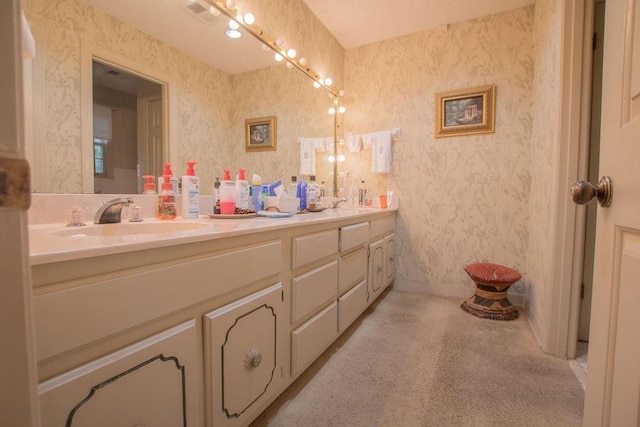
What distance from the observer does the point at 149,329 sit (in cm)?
63

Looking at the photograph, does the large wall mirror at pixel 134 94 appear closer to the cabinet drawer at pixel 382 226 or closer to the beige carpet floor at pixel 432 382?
the cabinet drawer at pixel 382 226

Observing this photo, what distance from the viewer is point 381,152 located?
8.33ft

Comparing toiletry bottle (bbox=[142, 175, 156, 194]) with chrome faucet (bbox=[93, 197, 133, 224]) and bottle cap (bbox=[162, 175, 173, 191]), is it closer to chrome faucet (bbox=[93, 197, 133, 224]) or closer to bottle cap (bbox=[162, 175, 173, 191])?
bottle cap (bbox=[162, 175, 173, 191])

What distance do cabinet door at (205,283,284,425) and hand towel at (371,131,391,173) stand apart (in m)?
1.76

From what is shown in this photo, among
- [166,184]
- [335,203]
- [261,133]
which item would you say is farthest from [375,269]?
[166,184]

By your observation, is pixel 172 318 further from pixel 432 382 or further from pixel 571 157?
pixel 571 157

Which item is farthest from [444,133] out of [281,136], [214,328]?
[214,328]

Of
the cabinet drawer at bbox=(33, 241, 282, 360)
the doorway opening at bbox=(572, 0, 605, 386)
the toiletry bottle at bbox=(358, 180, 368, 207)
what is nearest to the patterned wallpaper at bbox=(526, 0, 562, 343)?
the doorway opening at bbox=(572, 0, 605, 386)

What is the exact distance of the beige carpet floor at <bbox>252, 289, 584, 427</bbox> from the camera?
1093 millimetres

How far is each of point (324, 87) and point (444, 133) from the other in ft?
3.44

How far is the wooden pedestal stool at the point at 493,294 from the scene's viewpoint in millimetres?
1993

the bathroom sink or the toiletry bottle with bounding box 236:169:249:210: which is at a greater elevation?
the toiletry bottle with bounding box 236:169:249:210

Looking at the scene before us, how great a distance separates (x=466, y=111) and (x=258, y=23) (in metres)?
1.66

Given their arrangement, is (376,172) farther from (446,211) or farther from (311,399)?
(311,399)
